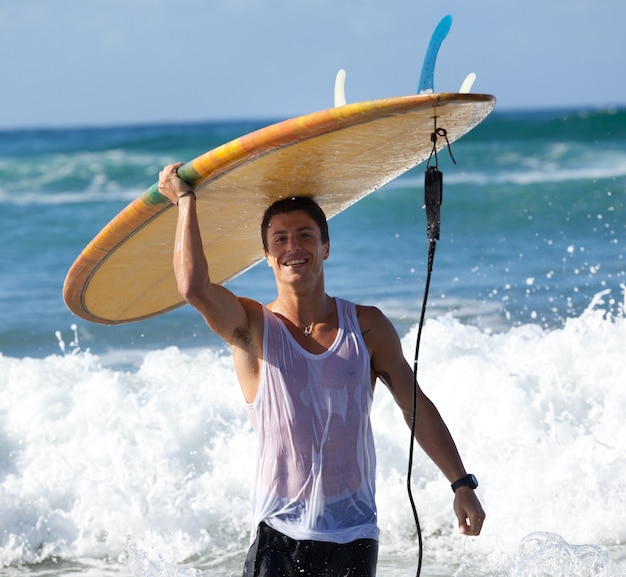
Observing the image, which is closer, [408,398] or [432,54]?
[432,54]

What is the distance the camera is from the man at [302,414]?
2775 millimetres

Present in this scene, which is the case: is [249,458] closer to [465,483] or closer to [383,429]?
[383,429]

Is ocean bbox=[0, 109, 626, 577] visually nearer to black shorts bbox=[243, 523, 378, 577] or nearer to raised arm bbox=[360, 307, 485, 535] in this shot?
raised arm bbox=[360, 307, 485, 535]

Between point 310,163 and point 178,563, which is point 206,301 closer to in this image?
point 310,163

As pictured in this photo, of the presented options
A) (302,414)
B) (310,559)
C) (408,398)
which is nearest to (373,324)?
(408,398)

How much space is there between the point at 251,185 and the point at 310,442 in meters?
0.71

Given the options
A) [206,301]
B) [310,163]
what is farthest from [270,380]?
[310,163]

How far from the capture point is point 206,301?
2730 mm

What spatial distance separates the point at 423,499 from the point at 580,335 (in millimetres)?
1799

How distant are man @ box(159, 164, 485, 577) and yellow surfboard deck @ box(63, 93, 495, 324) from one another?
0.15 m

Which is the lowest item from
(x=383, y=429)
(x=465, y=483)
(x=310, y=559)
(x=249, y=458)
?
(x=310, y=559)

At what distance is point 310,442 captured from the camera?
2.81 m

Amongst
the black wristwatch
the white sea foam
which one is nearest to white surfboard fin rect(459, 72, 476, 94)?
the black wristwatch

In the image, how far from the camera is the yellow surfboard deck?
8.51ft
